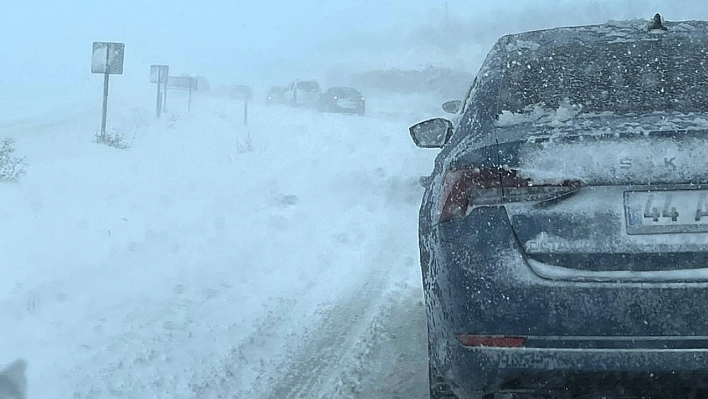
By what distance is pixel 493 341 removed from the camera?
2107 mm

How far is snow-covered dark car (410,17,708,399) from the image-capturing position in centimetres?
198

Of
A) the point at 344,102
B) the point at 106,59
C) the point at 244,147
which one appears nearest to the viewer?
the point at 106,59

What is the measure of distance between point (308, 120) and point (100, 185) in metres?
15.0

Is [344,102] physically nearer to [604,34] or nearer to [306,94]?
[306,94]

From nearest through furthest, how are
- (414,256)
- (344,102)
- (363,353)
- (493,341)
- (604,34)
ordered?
1. (493,341)
2. (604,34)
3. (363,353)
4. (414,256)
5. (344,102)

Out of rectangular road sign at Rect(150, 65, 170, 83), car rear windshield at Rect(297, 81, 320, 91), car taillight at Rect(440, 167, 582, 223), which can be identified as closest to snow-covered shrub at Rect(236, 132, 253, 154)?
rectangular road sign at Rect(150, 65, 170, 83)

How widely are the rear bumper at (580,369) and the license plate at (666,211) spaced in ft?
1.19

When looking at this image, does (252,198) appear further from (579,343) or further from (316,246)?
(579,343)

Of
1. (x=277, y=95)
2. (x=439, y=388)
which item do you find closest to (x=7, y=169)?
(x=439, y=388)

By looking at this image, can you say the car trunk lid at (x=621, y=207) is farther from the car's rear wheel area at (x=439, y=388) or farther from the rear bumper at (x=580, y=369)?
the car's rear wheel area at (x=439, y=388)

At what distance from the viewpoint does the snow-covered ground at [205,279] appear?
13.0 ft

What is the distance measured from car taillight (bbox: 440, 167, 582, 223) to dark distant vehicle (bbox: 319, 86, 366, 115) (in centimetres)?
2881

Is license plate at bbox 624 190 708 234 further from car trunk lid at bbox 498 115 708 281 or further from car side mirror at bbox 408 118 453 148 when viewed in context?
car side mirror at bbox 408 118 453 148

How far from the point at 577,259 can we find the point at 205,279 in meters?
4.43
